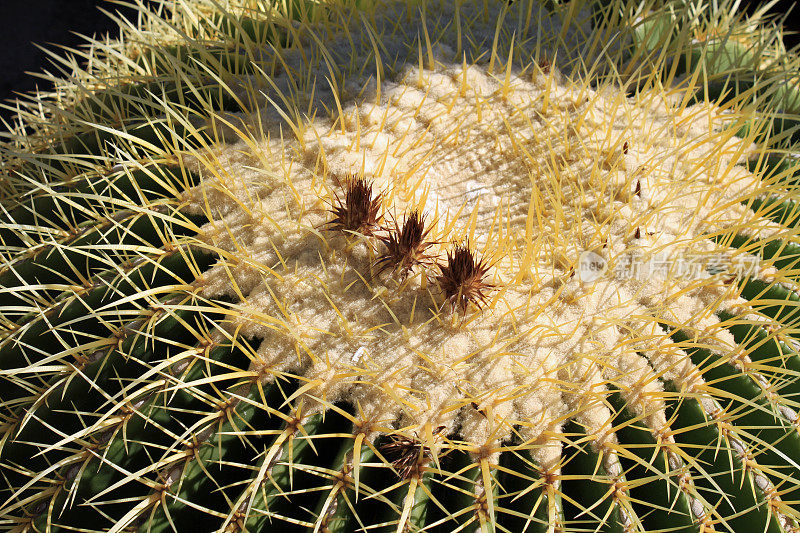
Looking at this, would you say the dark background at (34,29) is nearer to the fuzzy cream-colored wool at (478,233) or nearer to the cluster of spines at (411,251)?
the fuzzy cream-colored wool at (478,233)

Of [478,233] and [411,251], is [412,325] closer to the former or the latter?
[411,251]


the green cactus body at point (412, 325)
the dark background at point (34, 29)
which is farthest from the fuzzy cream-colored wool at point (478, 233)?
the dark background at point (34, 29)

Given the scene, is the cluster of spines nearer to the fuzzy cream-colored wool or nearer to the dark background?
the fuzzy cream-colored wool

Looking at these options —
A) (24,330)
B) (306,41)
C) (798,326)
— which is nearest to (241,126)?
(306,41)

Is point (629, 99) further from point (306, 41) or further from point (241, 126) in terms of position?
point (241, 126)

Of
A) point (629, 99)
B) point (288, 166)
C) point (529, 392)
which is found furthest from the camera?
point (629, 99)

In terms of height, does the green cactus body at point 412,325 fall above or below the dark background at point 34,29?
above

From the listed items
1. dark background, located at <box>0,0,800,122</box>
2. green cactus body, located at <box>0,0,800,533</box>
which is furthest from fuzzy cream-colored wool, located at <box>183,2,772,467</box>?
dark background, located at <box>0,0,800,122</box>
